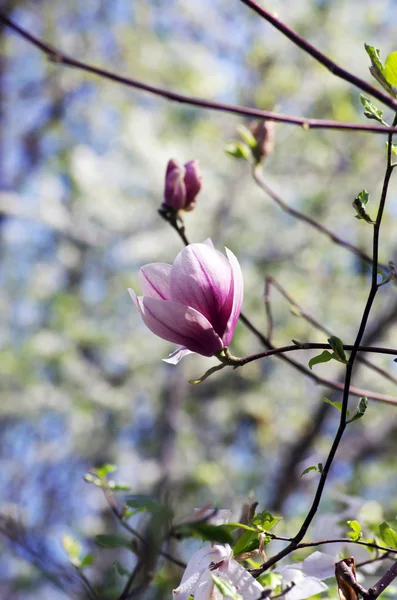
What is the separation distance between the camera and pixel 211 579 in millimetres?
273

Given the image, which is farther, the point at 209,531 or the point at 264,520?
the point at 264,520

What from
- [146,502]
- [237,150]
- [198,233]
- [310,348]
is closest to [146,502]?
[146,502]

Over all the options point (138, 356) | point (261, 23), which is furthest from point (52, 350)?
point (261, 23)

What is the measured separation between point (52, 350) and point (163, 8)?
6.40ft

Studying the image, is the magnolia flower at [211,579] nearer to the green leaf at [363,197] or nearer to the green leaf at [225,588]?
the green leaf at [225,588]

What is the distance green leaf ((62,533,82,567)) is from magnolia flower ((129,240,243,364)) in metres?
0.21

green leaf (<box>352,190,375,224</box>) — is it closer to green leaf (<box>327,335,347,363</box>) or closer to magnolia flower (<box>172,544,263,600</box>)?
green leaf (<box>327,335,347,363</box>)

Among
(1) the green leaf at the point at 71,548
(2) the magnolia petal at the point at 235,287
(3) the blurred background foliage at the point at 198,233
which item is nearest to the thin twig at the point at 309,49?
(2) the magnolia petal at the point at 235,287

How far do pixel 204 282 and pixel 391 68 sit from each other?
5.6 inches

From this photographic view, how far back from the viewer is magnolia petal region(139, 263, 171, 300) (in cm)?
33

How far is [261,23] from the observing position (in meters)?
2.83

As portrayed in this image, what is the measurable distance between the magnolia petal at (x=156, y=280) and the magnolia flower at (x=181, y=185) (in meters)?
0.15

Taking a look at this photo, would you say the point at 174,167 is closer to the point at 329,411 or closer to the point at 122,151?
the point at 329,411

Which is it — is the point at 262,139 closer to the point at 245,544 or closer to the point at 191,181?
the point at 191,181
